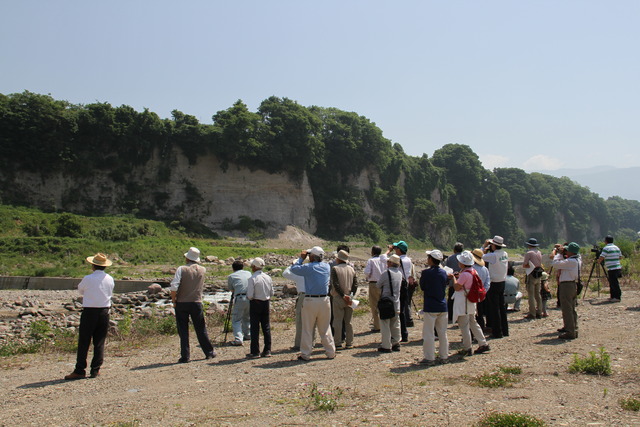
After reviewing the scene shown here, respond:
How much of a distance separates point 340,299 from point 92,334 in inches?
161

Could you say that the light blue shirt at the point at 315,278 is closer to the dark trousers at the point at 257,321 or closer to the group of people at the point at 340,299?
the group of people at the point at 340,299

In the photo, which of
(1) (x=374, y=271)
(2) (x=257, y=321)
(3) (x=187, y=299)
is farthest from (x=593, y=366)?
(3) (x=187, y=299)

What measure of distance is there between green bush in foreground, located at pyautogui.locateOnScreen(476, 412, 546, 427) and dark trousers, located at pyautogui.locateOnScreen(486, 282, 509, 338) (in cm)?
480

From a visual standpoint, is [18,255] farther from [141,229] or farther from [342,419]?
[342,419]

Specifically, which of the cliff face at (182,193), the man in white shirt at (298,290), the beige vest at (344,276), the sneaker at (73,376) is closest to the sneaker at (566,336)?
the beige vest at (344,276)

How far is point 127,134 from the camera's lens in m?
47.9

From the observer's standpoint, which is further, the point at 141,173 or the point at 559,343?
the point at 141,173

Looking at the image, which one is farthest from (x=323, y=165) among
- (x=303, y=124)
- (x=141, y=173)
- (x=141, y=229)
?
(x=141, y=229)

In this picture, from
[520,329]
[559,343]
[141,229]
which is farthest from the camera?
[141,229]

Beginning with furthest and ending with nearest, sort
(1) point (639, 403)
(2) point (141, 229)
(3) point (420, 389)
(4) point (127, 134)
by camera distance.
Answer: (4) point (127, 134) < (2) point (141, 229) < (3) point (420, 389) < (1) point (639, 403)

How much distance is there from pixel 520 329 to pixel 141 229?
34997 mm

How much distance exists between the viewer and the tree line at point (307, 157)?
1748 inches

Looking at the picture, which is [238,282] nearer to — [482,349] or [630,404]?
[482,349]

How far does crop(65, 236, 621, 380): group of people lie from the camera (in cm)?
838
